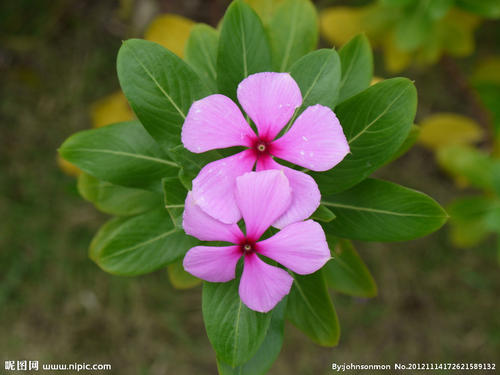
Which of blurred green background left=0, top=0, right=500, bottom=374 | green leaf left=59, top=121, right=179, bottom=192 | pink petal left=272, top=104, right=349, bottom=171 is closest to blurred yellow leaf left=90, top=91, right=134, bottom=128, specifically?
blurred green background left=0, top=0, right=500, bottom=374

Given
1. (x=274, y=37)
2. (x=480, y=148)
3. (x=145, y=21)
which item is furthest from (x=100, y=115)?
(x=480, y=148)

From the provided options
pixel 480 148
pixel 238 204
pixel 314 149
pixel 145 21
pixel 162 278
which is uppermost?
pixel 314 149

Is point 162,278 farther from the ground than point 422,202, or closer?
closer

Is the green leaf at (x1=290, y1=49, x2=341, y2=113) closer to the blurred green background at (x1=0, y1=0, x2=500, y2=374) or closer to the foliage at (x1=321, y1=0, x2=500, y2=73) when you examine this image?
the foliage at (x1=321, y1=0, x2=500, y2=73)

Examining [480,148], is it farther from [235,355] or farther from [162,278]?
[235,355]

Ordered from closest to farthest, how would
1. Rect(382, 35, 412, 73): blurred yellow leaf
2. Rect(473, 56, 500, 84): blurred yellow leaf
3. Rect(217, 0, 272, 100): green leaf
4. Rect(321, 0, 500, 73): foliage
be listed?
Rect(217, 0, 272, 100): green leaf, Rect(321, 0, 500, 73): foliage, Rect(382, 35, 412, 73): blurred yellow leaf, Rect(473, 56, 500, 84): blurred yellow leaf

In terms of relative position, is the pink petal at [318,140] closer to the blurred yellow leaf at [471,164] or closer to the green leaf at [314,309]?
the green leaf at [314,309]

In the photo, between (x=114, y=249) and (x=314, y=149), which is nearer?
(x=314, y=149)
